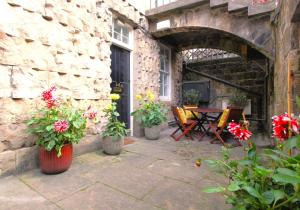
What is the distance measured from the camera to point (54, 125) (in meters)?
1.99

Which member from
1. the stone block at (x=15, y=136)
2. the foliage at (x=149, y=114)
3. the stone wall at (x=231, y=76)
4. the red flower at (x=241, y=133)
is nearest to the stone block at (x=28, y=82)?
the stone block at (x=15, y=136)

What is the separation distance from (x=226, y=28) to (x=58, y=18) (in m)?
2.92

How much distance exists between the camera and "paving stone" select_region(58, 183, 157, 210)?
1.50 metres

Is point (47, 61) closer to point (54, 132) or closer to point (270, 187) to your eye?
point (54, 132)

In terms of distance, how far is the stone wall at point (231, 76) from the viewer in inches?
239

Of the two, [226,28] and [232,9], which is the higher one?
[232,9]

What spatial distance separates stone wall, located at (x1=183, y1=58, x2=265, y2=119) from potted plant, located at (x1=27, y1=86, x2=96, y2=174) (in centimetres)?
553

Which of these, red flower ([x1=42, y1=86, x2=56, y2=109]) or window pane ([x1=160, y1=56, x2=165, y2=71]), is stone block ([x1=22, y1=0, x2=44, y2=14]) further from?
window pane ([x1=160, y1=56, x2=165, y2=71])

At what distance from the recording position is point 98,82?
3146mm

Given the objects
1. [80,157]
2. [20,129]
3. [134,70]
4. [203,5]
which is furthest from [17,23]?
[203,5]

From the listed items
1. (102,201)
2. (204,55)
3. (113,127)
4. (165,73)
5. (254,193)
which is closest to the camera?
(254,193)

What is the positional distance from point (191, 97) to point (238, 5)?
138 inches

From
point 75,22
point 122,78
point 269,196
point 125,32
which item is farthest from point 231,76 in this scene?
point 269,196

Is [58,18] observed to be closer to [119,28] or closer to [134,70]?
[119,28]
